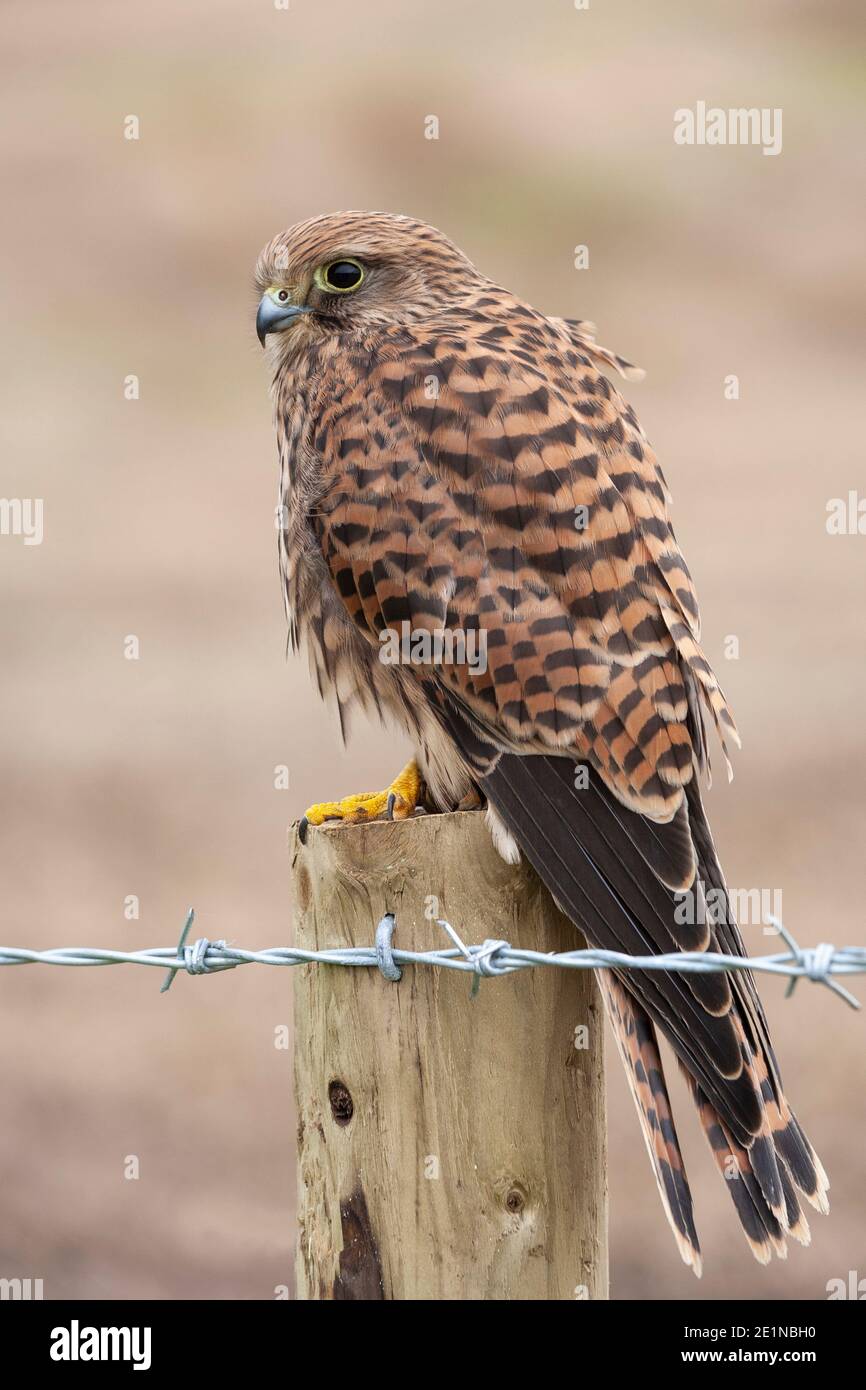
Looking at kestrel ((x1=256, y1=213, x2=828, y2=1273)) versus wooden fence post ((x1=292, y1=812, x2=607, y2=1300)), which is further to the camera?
kestrel ((x1=256, y1=213, x2=828, y2=1273))

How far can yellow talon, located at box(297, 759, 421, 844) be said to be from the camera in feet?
11.9

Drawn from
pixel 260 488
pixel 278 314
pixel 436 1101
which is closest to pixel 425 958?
pixel 436 1101

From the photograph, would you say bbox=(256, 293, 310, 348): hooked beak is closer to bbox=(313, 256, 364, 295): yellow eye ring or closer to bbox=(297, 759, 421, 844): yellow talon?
bbox=(313, 256, 364, 295): yellow eye ring

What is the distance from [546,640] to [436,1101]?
104cm

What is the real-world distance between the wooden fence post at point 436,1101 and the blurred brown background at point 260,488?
7.24 feet

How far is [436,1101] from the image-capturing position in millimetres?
2830

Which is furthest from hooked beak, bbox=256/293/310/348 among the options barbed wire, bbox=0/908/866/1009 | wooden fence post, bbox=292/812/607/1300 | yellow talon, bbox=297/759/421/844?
barbed wire, bbox=0/908/866/1009

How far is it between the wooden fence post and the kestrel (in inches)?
7.1

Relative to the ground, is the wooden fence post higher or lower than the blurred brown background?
lower

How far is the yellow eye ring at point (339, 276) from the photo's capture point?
13.9 feet

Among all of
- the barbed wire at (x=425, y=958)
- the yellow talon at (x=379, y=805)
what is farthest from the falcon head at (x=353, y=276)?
the barbed wire at (x=425, y=958)

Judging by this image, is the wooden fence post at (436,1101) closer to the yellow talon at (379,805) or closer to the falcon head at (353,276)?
the yellow talon at (379,805)

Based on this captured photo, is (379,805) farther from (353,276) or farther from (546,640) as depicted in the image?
(353,276)

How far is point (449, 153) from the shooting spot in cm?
1997
